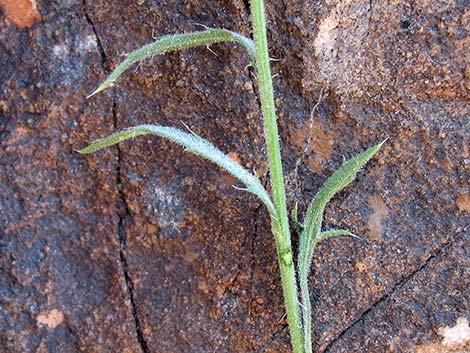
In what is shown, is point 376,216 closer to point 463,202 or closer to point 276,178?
point 463,202

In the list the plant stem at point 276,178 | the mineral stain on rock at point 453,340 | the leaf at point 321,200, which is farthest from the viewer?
the mineral stain on rock at point 453,340

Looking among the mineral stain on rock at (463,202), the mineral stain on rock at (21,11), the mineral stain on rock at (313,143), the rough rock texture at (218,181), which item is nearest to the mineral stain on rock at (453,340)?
the rough rock texture at (218,181)

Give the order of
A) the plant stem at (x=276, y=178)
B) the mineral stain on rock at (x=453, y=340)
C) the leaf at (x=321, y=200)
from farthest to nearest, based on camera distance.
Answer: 1. the mineral stain on rock at (x=453, y=340)
2. the leaf at (x=321, y=200)
3. the plant stem at (x=276, y=178)

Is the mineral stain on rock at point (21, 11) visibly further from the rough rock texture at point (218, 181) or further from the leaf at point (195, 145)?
the leaf at point (195, 145)

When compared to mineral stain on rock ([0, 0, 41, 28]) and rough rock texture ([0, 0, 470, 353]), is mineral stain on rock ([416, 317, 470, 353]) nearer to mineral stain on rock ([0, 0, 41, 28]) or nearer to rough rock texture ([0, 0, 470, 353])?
rough rock texture ([0, 0, 470, 353])

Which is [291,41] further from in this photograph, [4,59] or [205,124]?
[4,59]

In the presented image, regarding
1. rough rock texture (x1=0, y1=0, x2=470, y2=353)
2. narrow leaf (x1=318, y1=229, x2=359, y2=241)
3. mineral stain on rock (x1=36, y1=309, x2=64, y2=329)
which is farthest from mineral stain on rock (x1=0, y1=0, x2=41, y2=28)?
narrow leaf (x1=318, y1=229, x2=359, y2=241)

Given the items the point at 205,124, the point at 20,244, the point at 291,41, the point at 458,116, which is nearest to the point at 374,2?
the point at 291,41
